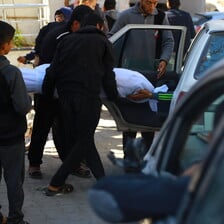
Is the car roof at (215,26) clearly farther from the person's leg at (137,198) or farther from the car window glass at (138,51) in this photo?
the person's leg at (137,198)

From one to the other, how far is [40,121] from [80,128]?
0.79 metres

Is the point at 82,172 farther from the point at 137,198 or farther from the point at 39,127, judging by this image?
the point at 137,198

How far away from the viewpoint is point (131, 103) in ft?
20.3

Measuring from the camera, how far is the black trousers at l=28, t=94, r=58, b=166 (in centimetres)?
616

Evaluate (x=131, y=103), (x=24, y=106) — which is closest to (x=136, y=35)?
(x=131, y=103)

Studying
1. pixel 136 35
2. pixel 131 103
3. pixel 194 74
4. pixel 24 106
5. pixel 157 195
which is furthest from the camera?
pixel 136 35

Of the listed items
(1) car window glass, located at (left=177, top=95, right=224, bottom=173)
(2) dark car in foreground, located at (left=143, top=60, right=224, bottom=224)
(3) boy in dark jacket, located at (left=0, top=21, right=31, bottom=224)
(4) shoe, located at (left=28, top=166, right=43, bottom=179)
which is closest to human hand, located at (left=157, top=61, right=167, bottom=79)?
(4) shoe, located at (left=28, top=166, right=43, bottom=179)

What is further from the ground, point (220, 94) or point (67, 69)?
point (220, 94)

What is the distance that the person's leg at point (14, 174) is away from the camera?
183 inches

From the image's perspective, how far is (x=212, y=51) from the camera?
5445 mm

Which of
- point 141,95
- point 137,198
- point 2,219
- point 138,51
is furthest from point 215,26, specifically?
point 137,198

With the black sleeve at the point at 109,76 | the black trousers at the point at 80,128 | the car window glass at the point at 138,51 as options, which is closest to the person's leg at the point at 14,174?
the black trousers at the point at 80,128

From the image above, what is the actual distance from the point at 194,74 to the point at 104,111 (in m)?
4.69

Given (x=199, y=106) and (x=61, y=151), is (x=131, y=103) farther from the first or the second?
(x=199, y=106)
